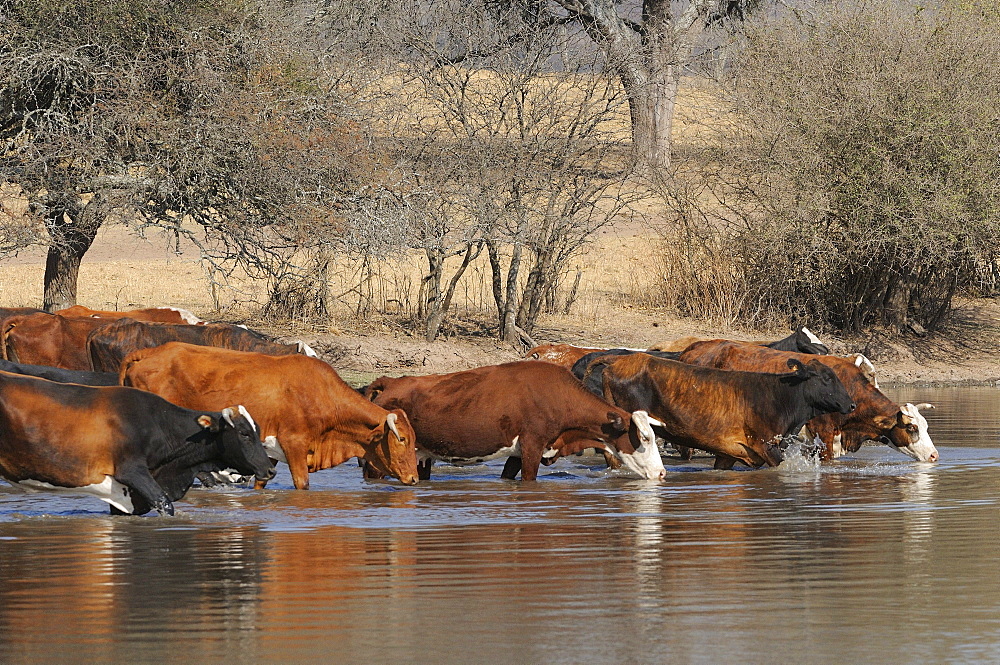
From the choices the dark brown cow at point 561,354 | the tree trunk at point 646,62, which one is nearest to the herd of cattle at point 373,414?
the dark brown cow at point 561,354

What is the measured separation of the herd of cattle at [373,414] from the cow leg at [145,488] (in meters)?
0.01

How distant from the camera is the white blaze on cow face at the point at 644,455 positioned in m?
12.8

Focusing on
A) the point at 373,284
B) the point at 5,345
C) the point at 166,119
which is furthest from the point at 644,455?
the point at 373,284

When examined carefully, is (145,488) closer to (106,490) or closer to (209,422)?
(106,490)

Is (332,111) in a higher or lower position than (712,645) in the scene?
higher

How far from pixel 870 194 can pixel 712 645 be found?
1963 cm

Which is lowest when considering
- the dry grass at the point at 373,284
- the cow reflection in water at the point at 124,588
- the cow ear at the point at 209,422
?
the cow reflection in water at the point at 124,588

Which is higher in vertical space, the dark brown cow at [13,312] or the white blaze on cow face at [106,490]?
the dark brown cow at [13,312]

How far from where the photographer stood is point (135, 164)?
21453 mm

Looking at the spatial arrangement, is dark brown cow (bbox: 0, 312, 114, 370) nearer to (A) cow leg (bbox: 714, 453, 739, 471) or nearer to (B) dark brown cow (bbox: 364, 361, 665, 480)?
(B) dark brown cow (bbox: 364, 361, 665, 480)

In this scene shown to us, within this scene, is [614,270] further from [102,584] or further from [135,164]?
[102,584]

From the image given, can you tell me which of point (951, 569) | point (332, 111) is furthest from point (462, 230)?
point (951, 569)

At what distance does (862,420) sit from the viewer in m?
14.9

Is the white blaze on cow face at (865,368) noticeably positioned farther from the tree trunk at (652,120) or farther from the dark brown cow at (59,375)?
the tree trunk at (652,120)
